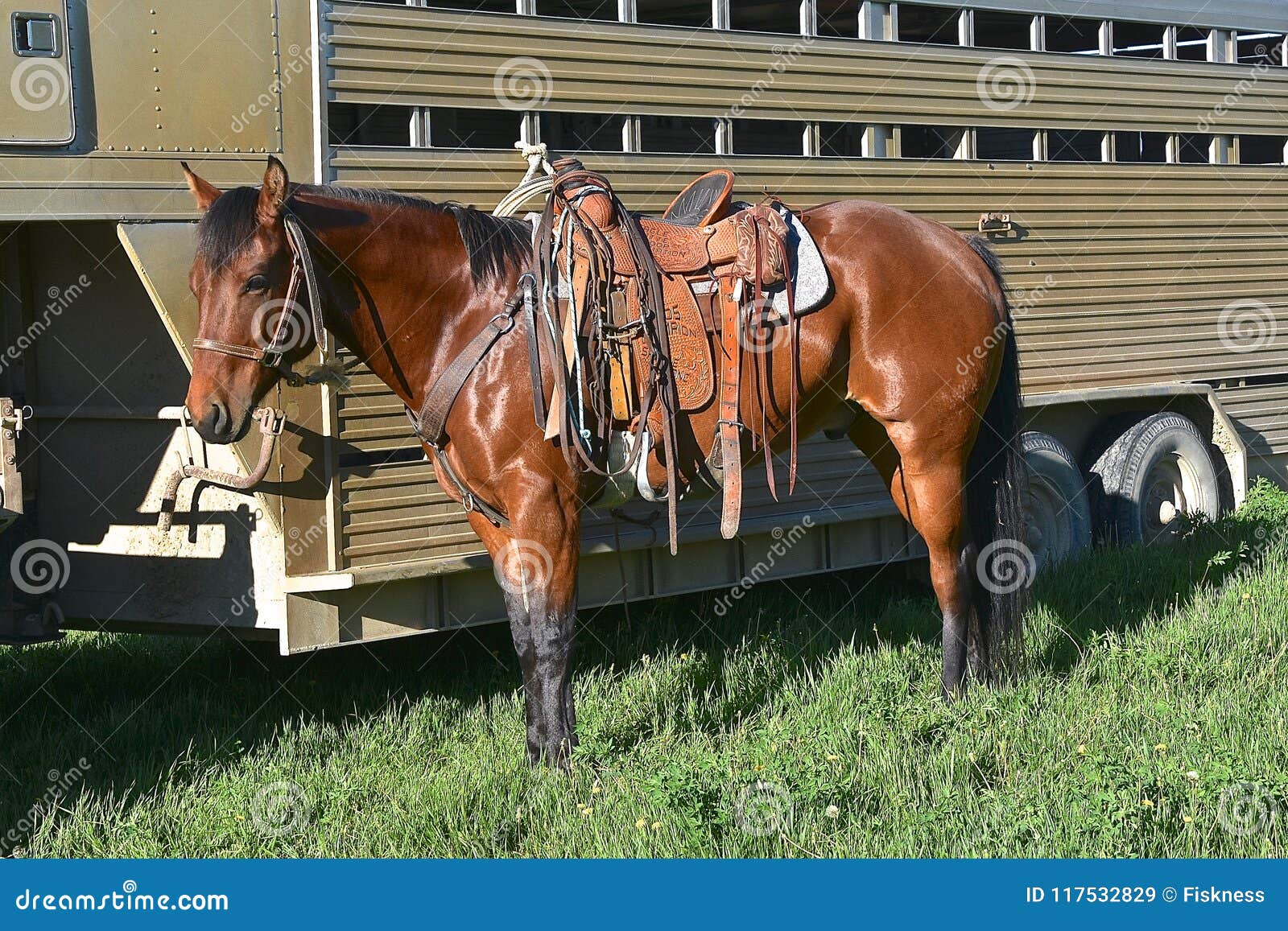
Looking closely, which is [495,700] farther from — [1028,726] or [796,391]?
[1028,726]

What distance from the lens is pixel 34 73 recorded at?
4605mm

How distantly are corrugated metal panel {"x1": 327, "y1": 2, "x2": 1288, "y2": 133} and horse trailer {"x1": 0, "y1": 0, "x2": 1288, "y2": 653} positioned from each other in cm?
1

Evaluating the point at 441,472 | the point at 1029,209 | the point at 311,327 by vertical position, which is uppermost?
the point at 1029,209

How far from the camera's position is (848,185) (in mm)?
6625

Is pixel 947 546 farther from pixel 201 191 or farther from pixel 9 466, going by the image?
pixel 9 466

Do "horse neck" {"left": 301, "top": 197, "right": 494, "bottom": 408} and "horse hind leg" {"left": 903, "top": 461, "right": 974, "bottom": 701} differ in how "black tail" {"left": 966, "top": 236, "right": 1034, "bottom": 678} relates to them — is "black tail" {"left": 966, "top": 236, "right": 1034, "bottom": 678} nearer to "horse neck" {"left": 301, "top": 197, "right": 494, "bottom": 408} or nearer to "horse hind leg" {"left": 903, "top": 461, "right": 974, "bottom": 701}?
"horse hind leg" {"left": 903, "top": 461, "right": 974, "bottom": 701}

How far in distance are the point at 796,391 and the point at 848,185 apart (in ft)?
5.67

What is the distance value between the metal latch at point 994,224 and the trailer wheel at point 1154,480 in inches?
61.8

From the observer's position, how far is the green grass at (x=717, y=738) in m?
4.00

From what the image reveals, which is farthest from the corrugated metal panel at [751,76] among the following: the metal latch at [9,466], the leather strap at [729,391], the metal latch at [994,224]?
the metal latch at [9,466]

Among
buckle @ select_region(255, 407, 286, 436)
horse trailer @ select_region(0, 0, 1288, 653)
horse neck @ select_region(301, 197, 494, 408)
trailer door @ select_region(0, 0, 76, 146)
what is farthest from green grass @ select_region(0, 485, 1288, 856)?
trailer door @ select_region(0, 0, 76, 146)

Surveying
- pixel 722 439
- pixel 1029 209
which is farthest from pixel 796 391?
pixel 1029 209

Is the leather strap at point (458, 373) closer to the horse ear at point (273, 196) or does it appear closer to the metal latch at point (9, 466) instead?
the horse ear at point (273, 196)

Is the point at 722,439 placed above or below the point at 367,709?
above
